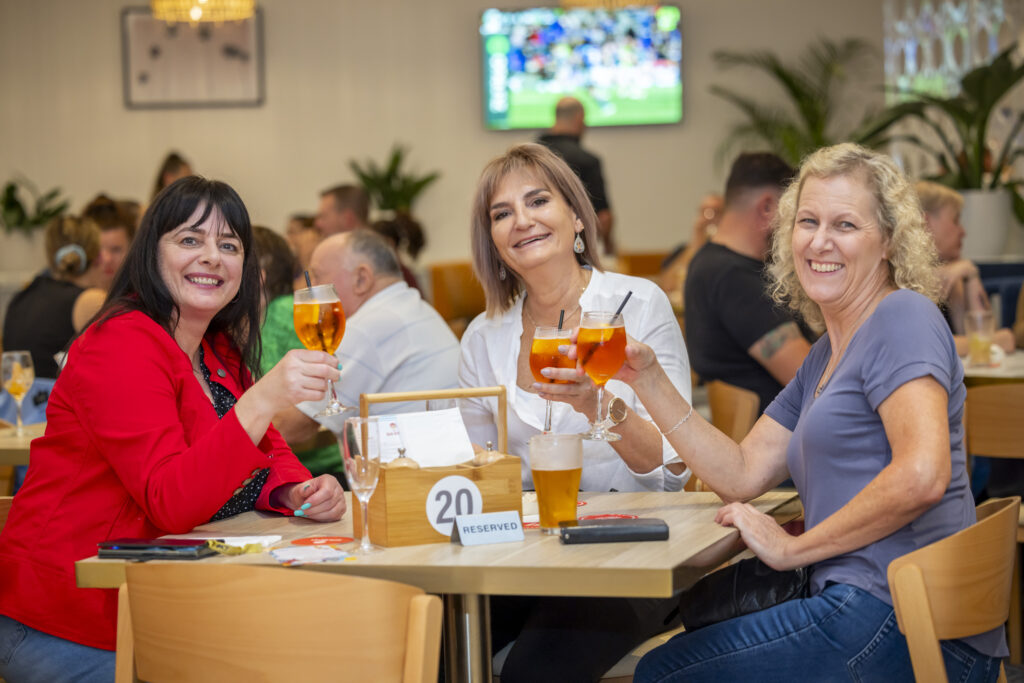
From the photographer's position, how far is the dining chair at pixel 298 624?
143 cm

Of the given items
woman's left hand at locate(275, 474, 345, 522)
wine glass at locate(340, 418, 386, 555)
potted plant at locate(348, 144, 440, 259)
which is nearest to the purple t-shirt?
wine glass at locate(340, 418, 386, 555)

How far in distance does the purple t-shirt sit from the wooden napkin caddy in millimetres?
509

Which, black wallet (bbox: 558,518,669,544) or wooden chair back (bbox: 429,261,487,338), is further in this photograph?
wooden chair back (bbox: 429,261,487,338)

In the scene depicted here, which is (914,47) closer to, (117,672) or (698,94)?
(698,94)

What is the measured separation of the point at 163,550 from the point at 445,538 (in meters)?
0.43

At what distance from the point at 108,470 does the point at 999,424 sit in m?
2.30

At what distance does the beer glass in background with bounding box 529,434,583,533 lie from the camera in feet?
5.70

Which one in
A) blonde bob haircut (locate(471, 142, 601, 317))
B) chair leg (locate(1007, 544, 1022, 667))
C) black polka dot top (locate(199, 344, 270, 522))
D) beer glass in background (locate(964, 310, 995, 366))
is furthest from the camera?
beer glass in background (locate(964, 310, 995, 366))

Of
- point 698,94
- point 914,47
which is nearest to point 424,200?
point 698,94

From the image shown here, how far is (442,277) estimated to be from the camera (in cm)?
849

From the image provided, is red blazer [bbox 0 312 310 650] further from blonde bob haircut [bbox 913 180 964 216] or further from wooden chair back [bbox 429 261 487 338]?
wooden chair back [bbox 429 261 487 338]

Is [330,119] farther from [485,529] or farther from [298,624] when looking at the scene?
[298,624]

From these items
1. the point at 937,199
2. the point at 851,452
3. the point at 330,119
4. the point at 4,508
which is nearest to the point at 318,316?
the point at 4,508

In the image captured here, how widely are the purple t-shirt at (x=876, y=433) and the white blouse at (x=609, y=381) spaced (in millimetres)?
475
